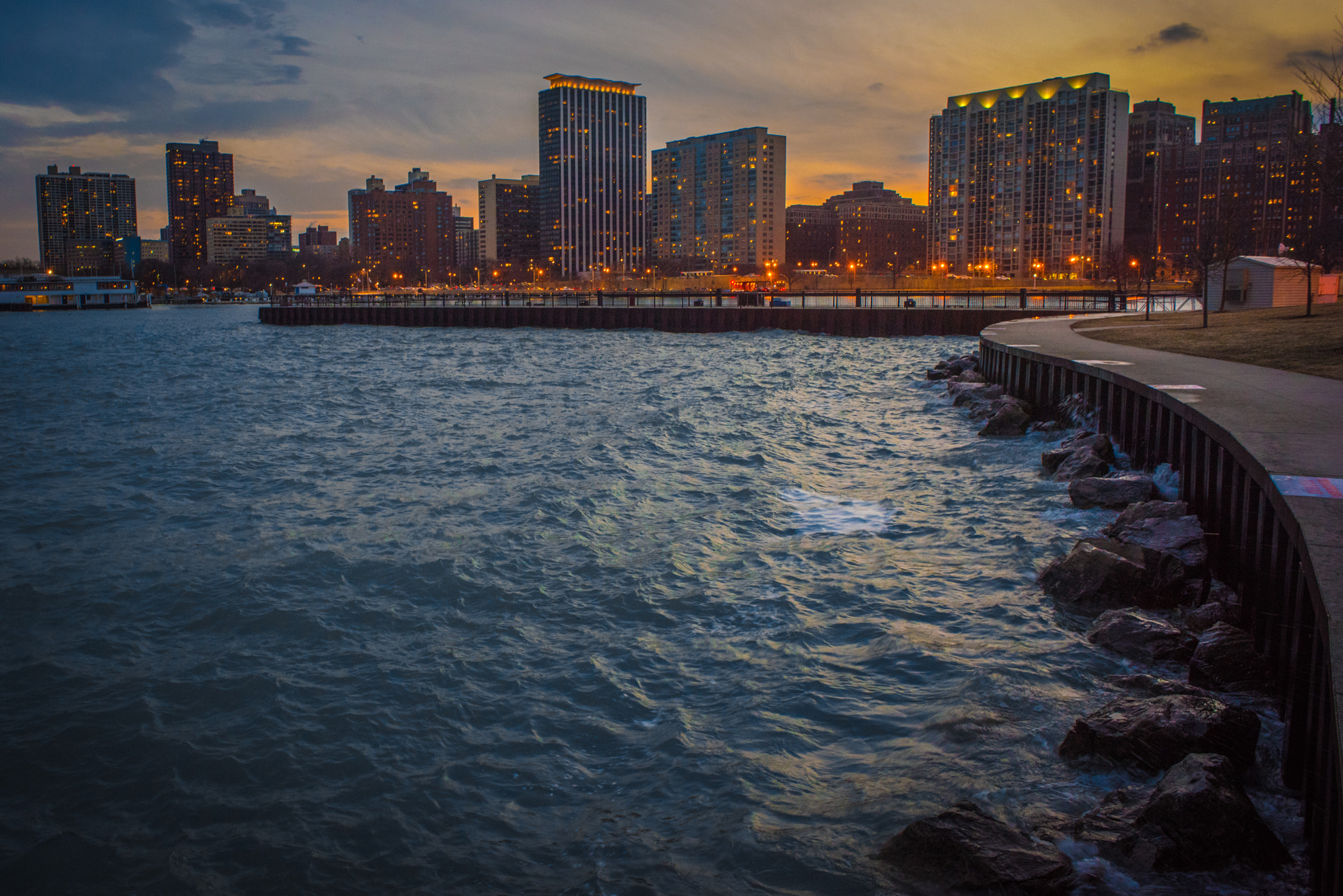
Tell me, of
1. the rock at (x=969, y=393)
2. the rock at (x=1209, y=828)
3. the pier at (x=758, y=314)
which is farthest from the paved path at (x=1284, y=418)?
the pier at (x=758, y=314)

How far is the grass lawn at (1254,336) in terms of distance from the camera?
20016 mm

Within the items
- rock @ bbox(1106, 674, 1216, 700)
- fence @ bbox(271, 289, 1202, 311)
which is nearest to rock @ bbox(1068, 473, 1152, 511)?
rock @ bbox(1106, 674, 1216, 700)

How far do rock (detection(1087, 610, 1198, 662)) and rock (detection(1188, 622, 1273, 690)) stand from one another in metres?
0.39

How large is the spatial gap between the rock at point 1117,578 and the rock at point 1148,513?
1557 mm

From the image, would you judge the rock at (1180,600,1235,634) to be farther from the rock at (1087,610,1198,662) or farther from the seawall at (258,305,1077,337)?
the seawall at (258,305,1077,337)

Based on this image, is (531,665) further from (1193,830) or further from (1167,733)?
(1193,830)

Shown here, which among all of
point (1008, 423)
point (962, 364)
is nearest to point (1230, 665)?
point (1008, 423)

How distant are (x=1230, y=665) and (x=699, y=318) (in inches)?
2800

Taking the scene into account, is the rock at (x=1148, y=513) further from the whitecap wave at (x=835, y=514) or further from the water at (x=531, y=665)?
the whitecap wave at (x=835, y=514)

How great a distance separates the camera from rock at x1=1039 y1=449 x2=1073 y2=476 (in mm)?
17828

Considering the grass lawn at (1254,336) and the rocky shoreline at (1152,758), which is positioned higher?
the grass lawn at (1254,336)

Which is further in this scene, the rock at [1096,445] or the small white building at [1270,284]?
the small white building at [1270,284]

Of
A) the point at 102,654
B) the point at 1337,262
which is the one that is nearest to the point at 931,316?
the point at 1337,262

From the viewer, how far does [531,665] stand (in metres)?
9.86
